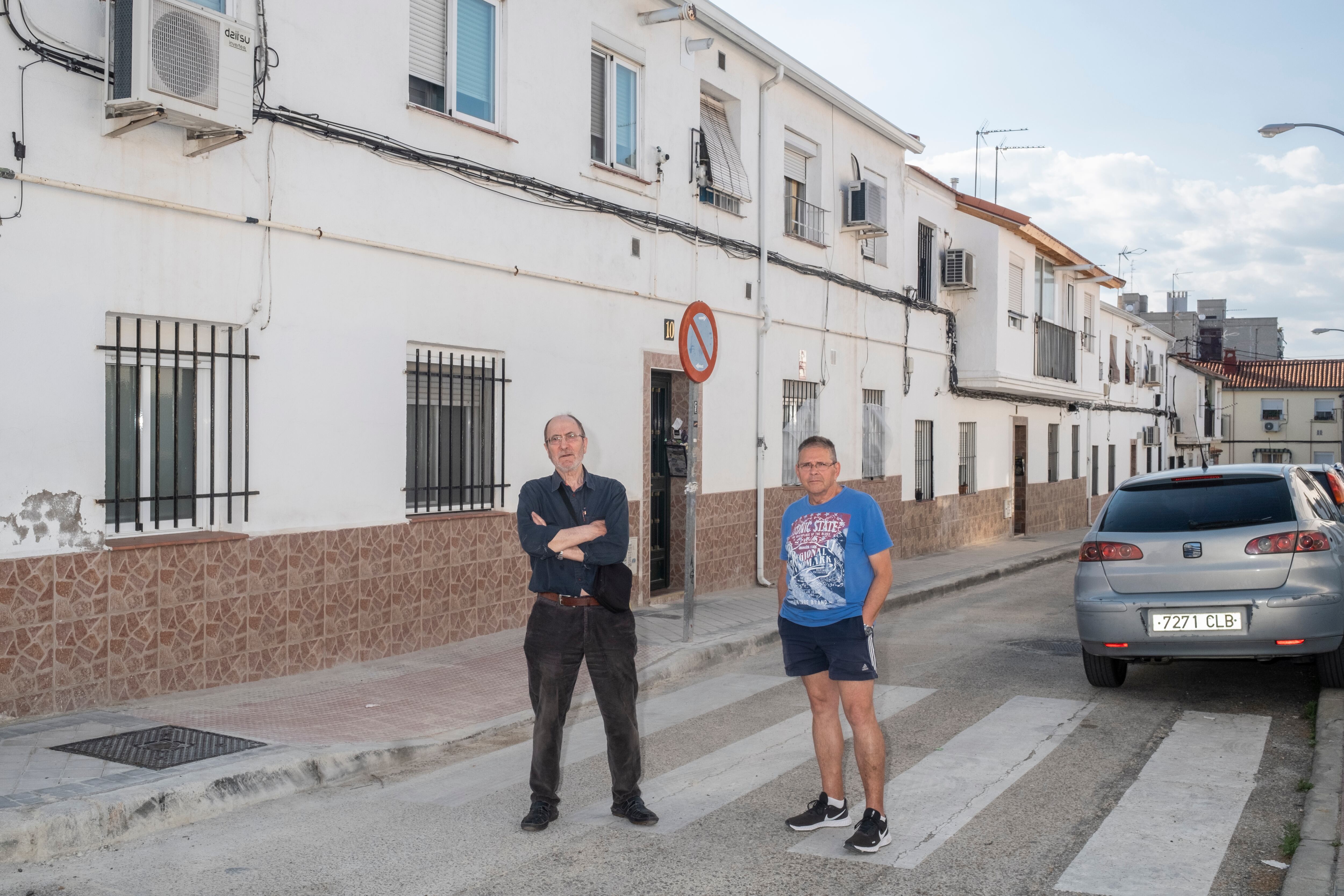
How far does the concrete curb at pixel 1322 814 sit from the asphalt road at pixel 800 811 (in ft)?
0.29

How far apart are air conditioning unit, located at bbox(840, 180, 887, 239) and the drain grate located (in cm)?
1177

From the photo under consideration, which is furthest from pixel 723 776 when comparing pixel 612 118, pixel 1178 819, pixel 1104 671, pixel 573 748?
pixel 612 118

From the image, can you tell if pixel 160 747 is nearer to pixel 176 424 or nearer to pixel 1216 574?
pixel 176 424

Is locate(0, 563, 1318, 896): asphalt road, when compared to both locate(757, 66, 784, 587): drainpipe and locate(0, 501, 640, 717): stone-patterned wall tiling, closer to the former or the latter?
locate(0, 501, 640, 717): stone-patterned wall tiling

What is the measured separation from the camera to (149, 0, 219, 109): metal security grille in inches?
252

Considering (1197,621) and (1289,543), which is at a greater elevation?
(1289,543)

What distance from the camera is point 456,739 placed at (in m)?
6.59

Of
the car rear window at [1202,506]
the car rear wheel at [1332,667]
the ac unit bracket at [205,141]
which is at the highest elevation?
the ac unit bracket at [205,141]

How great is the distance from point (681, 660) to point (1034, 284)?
16.3 meters

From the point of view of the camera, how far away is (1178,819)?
5.05m

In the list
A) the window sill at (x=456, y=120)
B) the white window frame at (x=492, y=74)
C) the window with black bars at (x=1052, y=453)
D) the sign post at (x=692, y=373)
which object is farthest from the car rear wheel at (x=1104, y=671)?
the window with black bars at (x=1052, y=453)

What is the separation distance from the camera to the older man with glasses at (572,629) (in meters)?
5.00

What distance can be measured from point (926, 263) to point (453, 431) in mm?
12143

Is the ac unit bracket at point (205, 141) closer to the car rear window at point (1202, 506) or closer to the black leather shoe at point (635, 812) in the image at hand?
the black leather shoe at point (635, 812)
